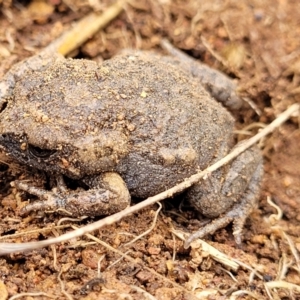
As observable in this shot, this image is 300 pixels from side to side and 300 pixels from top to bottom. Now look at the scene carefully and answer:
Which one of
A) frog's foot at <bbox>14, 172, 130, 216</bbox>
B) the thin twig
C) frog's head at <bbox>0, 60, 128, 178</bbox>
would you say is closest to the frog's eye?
frog's head at <bbox>0, 60, 128, 178</bbox>

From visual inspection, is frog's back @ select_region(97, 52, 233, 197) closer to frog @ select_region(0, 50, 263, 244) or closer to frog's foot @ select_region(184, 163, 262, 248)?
frog @ select_region(0, 50, 263, 244)

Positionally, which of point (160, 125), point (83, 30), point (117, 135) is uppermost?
point (83, 30)

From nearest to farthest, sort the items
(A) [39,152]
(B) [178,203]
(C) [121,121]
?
(A) [39,152], (C) [121,121], (B) [178,203]

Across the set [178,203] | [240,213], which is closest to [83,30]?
[178,203]

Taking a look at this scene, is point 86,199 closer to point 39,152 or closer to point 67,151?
point 67,151

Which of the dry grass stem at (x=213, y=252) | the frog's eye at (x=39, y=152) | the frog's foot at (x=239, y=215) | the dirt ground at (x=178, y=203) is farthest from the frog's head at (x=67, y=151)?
the frog's foot at (x=239, y=215)

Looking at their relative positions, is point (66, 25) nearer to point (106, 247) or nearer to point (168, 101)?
point (168, 101)
